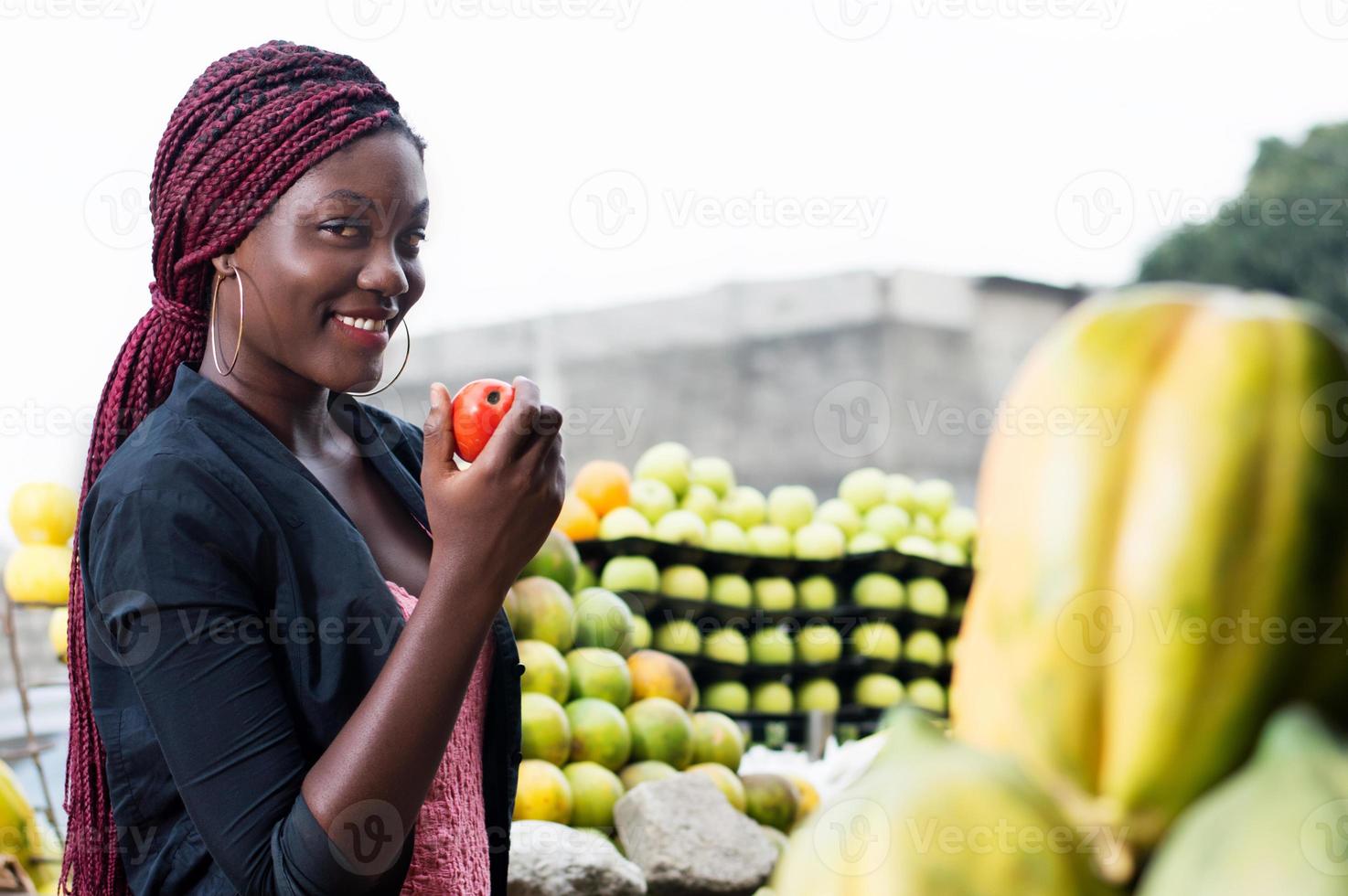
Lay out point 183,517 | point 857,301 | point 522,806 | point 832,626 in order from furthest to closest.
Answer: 1. point 857,301
2. point 832,626
3. point 522,806
4. point 183,517

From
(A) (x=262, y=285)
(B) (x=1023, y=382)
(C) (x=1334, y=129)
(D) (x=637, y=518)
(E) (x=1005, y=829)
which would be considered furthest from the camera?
(C) (x=1334, y=129)

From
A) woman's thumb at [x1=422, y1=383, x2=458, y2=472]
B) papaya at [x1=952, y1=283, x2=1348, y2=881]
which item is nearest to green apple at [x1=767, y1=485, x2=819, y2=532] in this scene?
woman's thumb at [x1=422, y1=383, x2=458, y2=472]

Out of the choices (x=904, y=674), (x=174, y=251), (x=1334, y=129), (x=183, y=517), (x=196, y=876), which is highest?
(x=1334, y=129)

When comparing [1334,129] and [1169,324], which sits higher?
[1334,129]

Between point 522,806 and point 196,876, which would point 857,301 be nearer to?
point 522,806

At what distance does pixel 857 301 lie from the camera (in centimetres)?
848

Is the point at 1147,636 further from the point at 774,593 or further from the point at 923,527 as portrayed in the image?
the point at 923,527

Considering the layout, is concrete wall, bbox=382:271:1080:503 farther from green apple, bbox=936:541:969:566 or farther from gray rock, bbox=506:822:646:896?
gray rock, bbox=506:822:646:896

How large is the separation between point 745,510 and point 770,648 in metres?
0.63

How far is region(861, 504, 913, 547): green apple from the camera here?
4.98 meters

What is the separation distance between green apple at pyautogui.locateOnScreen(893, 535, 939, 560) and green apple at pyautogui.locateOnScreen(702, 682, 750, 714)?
0.90 metres

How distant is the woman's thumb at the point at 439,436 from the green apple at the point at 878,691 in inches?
138

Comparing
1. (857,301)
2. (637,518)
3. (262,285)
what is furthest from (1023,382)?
(857,301)

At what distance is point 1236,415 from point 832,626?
4.29 meters
